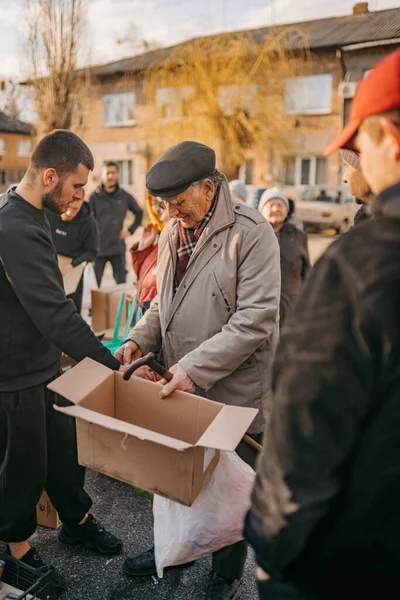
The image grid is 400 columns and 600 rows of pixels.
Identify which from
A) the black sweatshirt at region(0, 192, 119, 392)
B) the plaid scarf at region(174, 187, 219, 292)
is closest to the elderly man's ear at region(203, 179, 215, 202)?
the plaid scarf at region(174, 187, 219, 292)

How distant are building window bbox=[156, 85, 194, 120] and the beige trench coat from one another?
19633 millimetres

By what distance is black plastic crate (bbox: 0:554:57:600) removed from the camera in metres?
2.23

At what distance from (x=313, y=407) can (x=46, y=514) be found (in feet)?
7.75

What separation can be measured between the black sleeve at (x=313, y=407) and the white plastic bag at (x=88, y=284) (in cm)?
566

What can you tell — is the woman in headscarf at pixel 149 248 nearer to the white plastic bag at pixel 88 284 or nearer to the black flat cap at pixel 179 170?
the black flat cap at pixel 179 170

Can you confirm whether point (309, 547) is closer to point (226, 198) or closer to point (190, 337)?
point (190, 337)

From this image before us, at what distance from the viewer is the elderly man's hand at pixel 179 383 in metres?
2.14

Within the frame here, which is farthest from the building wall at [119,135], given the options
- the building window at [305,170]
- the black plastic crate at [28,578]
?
the black plastic crate at [28,578]

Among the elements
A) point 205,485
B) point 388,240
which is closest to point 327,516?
point 388,240

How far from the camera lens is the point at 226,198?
2414 mm

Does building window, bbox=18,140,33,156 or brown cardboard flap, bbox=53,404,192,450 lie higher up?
building window, bbox=18,140,33,156

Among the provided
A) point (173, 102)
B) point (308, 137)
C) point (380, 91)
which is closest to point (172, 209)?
point (380, 91)

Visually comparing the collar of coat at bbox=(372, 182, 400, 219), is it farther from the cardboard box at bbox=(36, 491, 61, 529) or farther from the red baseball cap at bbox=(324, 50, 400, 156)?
the cardboard box at bbox=(36, 491, 61, 529)

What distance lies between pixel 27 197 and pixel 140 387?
980mm
